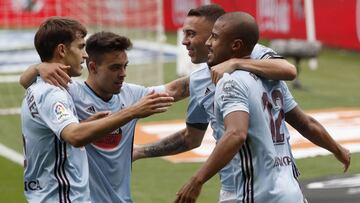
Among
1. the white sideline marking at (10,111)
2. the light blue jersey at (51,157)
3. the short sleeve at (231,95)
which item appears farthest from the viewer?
the white sideline marking at (10,111)

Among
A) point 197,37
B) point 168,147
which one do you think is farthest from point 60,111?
point 168,147

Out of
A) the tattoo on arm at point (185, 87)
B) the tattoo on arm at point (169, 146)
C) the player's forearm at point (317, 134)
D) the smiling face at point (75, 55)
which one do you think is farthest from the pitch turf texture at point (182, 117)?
the smiling face at point (75, 55)

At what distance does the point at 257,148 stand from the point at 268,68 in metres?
0.52

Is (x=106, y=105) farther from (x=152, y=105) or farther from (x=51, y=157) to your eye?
(x=152, y=105)

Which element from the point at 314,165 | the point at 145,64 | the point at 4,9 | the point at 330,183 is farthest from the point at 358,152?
the point at 4,9

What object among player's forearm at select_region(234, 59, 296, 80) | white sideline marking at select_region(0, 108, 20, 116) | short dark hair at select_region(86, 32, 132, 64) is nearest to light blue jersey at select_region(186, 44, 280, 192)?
player's forearm at select_region(234, 59, 296, 80)

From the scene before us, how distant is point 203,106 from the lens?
706 cm

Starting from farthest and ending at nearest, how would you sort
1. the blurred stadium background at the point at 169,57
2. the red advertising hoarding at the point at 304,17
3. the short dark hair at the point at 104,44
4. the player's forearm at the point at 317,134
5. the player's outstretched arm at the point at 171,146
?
the red advertising hoarding at the point at 304,17 < the blurred stadium background at the point at 169,57 < the player's outstretched arm at the point at 171,146 < the player's forearm at the point at 317,134 < the short dark hair at the point at 104,44

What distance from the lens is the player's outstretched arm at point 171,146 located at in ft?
24.5

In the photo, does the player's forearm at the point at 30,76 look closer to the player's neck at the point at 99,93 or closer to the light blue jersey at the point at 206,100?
the player's neck at the point at 99,93

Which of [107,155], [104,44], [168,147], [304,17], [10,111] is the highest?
[104,44]

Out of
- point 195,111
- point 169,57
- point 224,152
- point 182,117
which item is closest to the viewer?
point 224,152

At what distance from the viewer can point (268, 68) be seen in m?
6.09

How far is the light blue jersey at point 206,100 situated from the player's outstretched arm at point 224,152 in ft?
3.00
